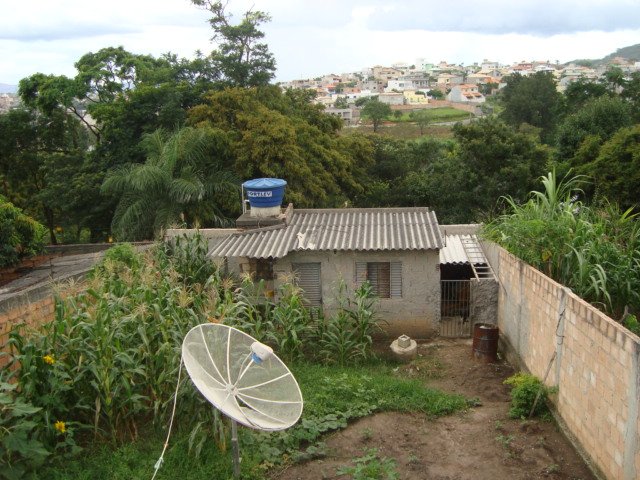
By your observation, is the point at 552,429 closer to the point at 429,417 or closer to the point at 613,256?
the point at 429,417

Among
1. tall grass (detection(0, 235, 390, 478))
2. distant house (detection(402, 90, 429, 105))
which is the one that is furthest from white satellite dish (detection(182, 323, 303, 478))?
distant house (detection(402, 90, 429, 105))

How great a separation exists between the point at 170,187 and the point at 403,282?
7610 millimetres

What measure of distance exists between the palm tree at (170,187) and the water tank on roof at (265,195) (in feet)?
8.71

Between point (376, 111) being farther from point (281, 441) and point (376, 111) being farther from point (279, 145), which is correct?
point (281, 441)

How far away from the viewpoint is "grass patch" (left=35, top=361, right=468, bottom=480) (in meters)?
6.87

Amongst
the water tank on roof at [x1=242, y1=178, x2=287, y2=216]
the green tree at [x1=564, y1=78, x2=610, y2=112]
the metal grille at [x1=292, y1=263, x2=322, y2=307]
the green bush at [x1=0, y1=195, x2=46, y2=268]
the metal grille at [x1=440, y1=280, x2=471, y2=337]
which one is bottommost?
the metal grille at [x1=440, y1=280, x2=471, y2=337]

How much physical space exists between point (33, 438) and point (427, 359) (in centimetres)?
684

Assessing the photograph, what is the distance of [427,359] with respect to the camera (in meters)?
10.9

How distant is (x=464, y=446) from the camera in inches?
294

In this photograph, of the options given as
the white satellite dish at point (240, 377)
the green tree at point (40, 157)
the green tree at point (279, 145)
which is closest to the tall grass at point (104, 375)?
the white satellite dish at point (240, 377)

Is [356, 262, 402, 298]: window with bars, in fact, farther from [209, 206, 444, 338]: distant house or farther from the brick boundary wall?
the brick boundary wall

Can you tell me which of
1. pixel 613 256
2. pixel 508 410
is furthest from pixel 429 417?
pixel 613 256

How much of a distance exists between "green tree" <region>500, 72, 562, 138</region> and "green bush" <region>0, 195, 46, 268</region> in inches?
1476

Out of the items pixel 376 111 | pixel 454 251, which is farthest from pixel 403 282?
pixel 376 111
